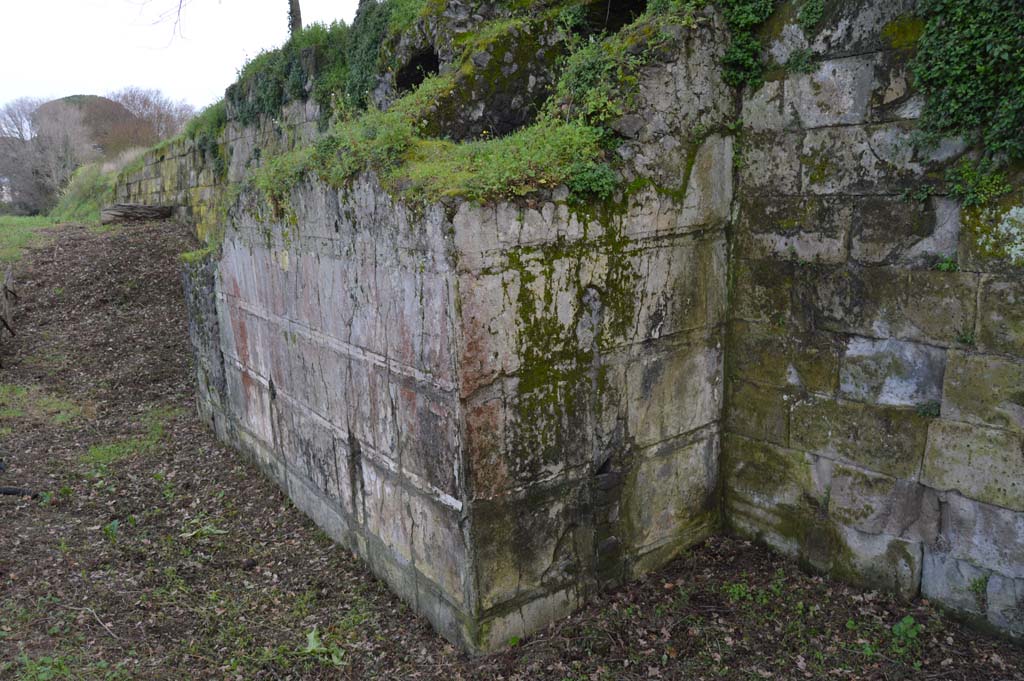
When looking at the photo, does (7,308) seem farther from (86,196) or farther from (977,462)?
(86,196)

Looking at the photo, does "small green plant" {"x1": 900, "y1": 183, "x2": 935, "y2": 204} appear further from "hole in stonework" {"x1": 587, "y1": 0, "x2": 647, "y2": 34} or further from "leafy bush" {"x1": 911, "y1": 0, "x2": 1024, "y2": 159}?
"hole in stonework" {"x1": 587, "y1": 0, "x2": 647, "y2": 34}

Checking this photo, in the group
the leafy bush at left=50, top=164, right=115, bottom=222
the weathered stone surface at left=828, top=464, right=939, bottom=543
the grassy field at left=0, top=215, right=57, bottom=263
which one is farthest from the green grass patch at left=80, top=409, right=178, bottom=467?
the leafy bush at left=50, top=164, right=115, bottom=222

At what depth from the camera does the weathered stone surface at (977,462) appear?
329 centimetres

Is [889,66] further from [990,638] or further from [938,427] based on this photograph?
[990,638]

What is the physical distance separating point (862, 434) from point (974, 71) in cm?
185

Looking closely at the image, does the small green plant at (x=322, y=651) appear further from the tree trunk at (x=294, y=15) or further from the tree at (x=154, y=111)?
the tree at (x=154, y=111)

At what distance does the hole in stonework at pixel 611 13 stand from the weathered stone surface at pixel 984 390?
3143mm

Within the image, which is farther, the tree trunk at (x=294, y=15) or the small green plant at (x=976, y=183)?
the tree trunk at (x=294, y=15)

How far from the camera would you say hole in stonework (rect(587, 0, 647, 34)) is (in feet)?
16.5

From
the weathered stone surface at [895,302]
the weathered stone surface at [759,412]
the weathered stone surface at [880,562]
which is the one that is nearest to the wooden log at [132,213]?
the weathered stone surface at [759,412]

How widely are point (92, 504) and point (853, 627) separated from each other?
18.5 ft

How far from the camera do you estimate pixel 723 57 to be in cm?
400

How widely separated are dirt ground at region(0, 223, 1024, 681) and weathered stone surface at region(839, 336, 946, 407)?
3.67ft

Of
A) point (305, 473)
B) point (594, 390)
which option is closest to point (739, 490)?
point (594, 390)
